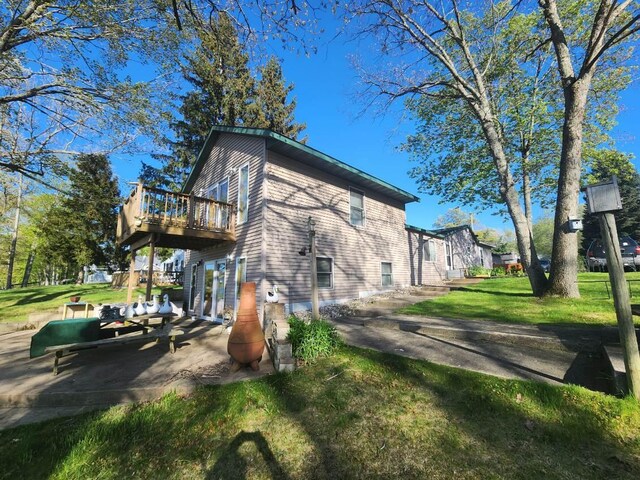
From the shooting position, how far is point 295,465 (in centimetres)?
259

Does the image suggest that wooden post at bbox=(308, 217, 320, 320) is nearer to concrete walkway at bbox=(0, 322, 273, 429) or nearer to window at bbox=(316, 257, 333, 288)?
concrete walkway at bbox=(0, 322, 273, 429)

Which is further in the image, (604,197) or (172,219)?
(172,219)

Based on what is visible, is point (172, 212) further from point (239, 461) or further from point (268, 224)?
point (239, 461)

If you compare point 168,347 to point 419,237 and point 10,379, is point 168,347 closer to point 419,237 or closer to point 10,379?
point 10,379

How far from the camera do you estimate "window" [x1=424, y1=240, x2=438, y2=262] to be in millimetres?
17141

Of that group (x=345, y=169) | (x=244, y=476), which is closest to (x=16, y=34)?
(x=345, y=169)

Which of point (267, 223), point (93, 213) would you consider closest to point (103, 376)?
point (267, 223)

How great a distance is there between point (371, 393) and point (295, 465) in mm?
1449

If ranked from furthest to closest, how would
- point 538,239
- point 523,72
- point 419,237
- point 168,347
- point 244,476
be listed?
1. point 538,239
2. point 419,237
3. point 523,72
4. point 168,347
5. point 244,476

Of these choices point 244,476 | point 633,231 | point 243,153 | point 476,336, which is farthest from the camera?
point 633,231

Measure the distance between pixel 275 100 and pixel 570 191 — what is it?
66.4 ft

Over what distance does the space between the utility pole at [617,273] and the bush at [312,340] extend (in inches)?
153

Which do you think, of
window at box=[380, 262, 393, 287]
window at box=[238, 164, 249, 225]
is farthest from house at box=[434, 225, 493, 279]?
window at box=[238, 164, 249, 225]

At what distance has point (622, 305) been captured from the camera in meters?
3.08
